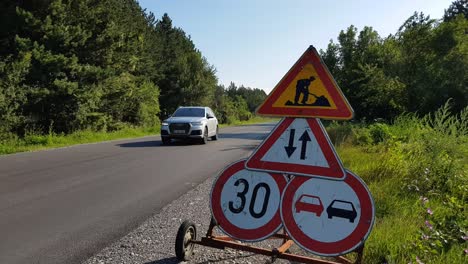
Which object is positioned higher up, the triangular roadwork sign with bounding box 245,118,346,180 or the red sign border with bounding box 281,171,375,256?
the triangular roadwork sign with bounding box 245,118,346,180

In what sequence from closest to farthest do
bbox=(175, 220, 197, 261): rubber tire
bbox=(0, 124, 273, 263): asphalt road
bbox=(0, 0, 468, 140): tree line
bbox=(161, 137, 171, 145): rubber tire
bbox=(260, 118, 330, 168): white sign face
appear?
bbox=(260, 118, 330, 168): white sign face
bbox=(175, 220, 197, 261): rubber tire
bbox=(0, 124, 273, 263): asphalt road
bbox=(161, 137, 171, 145): rubber tire
bbox=(0, 0, 468, 140): tree line

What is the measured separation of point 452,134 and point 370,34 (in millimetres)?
36765

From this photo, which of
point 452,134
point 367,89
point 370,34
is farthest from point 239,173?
point 370,34

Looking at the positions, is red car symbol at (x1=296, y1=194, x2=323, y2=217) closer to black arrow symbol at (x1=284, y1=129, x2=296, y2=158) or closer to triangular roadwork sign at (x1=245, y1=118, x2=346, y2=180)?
triangular roadwork sign at (x1=245, y1=118, x2=346, y2=180)

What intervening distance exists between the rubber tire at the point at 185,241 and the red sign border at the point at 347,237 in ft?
3.79

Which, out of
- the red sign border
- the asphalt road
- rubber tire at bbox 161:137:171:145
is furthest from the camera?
rubber tire at bbox 161:137:171:145

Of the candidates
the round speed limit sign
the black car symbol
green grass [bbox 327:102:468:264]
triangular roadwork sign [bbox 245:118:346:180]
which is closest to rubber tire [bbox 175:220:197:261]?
the round speed limit sign

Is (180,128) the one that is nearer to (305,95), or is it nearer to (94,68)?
(94,68)

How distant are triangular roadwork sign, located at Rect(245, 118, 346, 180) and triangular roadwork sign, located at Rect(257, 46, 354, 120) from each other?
0.09 m

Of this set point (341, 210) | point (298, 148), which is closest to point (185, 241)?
point (298, 148)

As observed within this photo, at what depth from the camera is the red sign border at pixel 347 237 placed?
2988 millimetres

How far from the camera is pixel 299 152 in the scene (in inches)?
132

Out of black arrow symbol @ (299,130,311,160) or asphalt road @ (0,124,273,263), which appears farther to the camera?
asphalt road @ (0,124,273,263)

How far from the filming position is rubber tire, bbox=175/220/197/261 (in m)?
3.91
